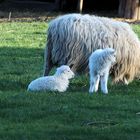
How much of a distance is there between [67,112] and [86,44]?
2.73 m

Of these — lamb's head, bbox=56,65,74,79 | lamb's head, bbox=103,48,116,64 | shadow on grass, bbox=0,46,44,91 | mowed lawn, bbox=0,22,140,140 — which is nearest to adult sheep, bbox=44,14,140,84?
mowed lawn, bbox=0,22,140,140

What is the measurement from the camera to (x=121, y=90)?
1017 centimetres

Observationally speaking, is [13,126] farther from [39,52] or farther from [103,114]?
[39,52]

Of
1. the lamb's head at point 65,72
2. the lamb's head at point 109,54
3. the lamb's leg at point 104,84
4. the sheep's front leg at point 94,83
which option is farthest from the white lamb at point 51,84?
the lamb's head at point 109,54

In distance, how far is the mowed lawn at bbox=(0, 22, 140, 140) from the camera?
6977 mm

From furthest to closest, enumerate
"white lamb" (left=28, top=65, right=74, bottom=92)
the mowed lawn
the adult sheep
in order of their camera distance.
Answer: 1. the adult sheep
2. "white lamb" (left=28, top=65, right=74, bottom=92)
3. the mowed lawn

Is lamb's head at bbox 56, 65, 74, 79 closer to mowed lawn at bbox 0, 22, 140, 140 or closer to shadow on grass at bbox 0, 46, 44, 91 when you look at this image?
mowed lawn at bbox 0, 22, 140, 140

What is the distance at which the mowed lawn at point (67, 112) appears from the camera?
6977mm

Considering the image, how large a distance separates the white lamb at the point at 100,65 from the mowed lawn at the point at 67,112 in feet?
0.58

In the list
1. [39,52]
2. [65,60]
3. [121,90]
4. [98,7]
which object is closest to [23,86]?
[65,60]

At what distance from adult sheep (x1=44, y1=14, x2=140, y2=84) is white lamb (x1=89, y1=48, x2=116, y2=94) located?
31.2 inches

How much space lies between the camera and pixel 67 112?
26.0ft

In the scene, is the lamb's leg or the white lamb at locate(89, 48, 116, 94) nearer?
the white lamb at locate(89, 48, 116, 94)

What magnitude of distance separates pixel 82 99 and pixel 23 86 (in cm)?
170
